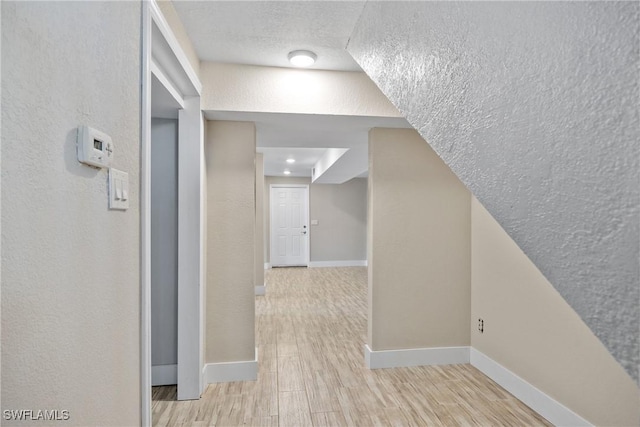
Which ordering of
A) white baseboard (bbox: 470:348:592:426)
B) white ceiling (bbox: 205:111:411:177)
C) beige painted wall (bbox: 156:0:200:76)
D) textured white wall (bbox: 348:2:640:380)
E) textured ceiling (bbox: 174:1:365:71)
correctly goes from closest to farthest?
1. textured white wall (bbox: 348:2:640:380)
2. beige painted wall (bbox: 156:0:200:76)
3. textured ceiling (bbox: 174:1:365:71)
4. white baseboard (bbox: 470:348:592:426)
5. white ceiling (bbox: 205:111:411:177)

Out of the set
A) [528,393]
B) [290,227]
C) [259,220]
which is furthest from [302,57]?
[290,227]

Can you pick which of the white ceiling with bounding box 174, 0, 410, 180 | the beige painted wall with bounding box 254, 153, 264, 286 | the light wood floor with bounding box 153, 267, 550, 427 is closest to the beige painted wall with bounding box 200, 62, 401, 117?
the white ceiling with bounding box 174, 0, 410, 180

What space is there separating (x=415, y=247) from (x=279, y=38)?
6.25ft

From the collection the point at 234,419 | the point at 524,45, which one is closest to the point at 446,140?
the point at 524,45

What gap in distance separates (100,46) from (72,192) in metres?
0.45

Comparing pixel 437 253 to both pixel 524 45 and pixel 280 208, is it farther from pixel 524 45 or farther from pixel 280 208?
pixel 280 208

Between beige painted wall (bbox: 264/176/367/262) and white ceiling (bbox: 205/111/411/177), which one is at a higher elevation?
white ceiling (bbox: 205/111/411/177)

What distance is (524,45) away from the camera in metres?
0.59

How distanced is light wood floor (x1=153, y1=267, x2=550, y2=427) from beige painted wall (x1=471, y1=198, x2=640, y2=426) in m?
0.28

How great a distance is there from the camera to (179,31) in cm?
178

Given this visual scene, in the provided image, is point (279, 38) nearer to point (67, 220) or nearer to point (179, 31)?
point (179, 31)

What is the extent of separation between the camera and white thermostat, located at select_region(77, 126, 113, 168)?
855 mm

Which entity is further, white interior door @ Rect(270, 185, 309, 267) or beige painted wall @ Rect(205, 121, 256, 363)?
white interior door @ Rect(270, 185, 309, 267)

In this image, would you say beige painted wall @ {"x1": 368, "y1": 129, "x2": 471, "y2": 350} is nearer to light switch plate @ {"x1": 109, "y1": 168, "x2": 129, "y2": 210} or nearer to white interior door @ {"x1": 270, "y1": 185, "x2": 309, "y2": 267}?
light switch plate @ {"x1": 109, "y1": 168, "x2": 129, "y2": 210}
